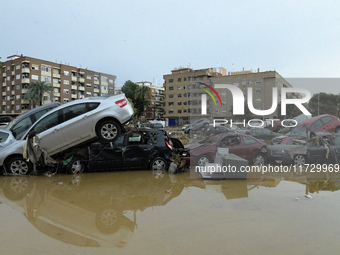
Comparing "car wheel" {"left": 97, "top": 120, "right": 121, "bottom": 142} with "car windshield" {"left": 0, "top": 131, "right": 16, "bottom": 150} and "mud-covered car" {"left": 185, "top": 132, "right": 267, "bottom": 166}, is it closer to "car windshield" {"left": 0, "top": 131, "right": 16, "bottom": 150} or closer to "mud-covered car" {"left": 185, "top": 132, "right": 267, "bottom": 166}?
"mud-covered car" {"left": 185, "top": 132, "right": 267, "bottom": 166}

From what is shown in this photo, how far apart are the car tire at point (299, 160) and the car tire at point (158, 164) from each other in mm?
4765

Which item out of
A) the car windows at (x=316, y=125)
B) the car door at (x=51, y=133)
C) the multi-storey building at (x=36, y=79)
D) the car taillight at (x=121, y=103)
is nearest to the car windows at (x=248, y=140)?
the car windows at (x=316, y=125)

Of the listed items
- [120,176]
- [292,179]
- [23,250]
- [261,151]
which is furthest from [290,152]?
[23,250]

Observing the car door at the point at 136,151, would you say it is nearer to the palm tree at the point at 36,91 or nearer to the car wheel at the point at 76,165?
the car wheel at the point at 76,165

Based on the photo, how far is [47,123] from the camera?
7766 mm

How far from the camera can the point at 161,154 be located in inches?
329

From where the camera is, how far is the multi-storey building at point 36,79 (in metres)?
57.1

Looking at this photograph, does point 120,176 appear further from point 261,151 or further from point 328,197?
point 328,197

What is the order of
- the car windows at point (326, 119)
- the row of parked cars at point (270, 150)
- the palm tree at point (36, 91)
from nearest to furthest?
the row of parked cars at point (270, 150)
the car windows at point (326, 119)
the palm tree at point (36, 91)

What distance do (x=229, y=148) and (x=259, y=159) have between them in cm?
124

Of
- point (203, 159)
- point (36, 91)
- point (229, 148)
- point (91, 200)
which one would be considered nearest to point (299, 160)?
point (229, 148)

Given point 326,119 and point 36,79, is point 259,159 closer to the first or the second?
point 326,119

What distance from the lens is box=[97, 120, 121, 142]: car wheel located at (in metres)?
7.68

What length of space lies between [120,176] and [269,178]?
4698 mm
